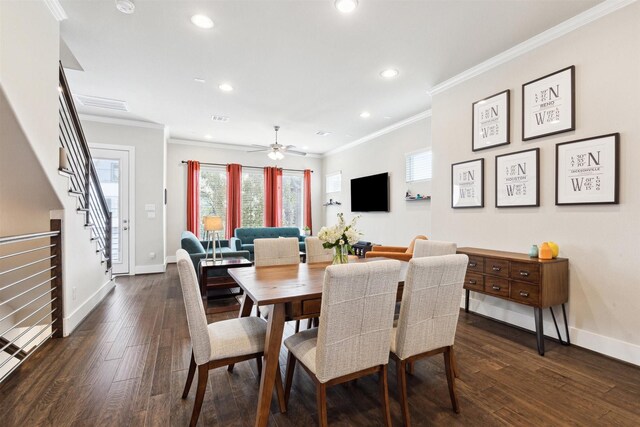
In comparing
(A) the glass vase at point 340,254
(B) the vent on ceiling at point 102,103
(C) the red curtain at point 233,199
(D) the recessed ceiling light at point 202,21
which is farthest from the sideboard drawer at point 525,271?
(C) the red curtain at point 233,199

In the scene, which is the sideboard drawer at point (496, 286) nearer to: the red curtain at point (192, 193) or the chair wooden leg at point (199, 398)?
the chair wooden leg at point (199, 398)

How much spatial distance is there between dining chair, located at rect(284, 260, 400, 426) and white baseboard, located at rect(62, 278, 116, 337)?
2.72 m

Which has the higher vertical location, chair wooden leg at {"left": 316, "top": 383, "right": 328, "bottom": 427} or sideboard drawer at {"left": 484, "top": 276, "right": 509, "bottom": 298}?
sideboard drawer at {"left": 484, "top": 276, "right": 509, "bottom": 298}

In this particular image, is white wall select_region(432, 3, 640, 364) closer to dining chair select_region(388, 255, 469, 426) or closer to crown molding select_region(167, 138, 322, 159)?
dining chair select_region(388, 255, 469, 426)

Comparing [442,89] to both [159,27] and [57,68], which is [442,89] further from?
[57,68]

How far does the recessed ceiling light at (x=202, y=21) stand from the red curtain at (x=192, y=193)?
15.3ft

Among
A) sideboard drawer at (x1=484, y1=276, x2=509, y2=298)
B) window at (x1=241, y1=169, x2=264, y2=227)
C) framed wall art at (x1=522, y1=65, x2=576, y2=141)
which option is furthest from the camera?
window at (x1=241, y1=169, x2=264, y2=227)

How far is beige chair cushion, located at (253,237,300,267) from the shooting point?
9.11ft

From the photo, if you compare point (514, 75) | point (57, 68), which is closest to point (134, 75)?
point (57, 68)

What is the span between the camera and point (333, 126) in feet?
19.3

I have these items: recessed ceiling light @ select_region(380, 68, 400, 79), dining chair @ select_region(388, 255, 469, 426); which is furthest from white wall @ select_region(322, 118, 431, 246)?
dining chair @ select_region(388, 255, 469, 426)

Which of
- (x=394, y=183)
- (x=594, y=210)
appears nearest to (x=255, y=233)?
(x=394, y=183)

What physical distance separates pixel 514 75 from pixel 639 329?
2.57 m

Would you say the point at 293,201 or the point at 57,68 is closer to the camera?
the point at 57,68
